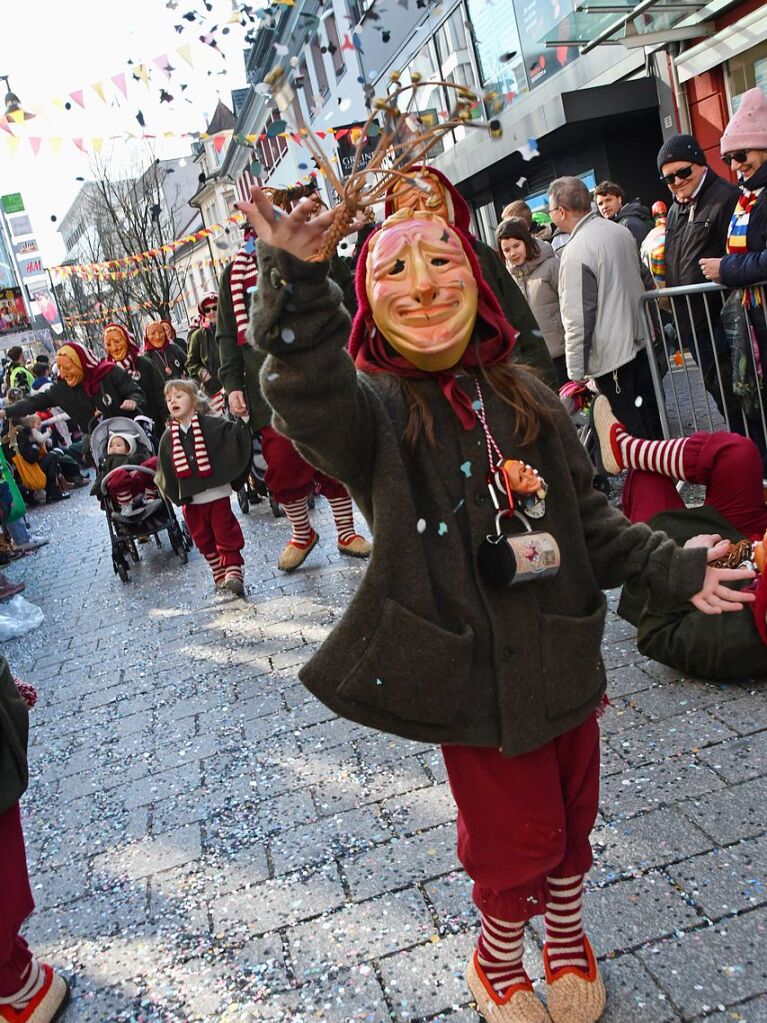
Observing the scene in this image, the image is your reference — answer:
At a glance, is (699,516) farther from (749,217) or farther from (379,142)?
(379,142)

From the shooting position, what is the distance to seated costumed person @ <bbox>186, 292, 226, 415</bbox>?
34.1ft

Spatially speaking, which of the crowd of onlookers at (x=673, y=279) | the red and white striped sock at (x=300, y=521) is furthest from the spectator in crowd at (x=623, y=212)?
the red and white striped sock at (x=300, y=521)

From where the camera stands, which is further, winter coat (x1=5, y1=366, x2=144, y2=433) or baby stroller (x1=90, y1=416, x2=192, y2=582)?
winter coat (x1=5, y1=366, x2=144, y2=433)

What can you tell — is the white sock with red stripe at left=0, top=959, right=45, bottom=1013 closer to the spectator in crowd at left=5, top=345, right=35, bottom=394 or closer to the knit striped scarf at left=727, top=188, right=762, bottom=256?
the knit striped scarf at left=727, top=188, right=762, bottom=256

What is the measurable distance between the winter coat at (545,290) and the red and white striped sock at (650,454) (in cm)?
242

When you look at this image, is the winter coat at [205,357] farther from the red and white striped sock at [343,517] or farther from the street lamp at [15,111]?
the street lamp at [15,111]

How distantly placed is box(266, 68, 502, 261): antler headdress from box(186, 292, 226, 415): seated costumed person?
8387mm

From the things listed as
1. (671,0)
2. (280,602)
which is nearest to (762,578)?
(280,602)

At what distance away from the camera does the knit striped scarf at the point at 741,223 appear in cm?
498

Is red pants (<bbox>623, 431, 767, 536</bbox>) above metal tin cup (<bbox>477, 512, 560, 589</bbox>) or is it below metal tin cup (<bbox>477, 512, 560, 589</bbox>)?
below

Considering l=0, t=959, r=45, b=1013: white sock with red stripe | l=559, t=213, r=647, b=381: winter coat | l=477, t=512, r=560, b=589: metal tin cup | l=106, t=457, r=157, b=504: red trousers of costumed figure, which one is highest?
l=559, t=213, r=647, b=381: winter coat

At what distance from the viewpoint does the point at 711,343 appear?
582 centimetres

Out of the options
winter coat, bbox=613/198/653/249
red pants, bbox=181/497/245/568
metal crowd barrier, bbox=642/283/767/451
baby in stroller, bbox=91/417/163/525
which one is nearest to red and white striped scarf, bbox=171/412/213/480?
red pants, bbox=181/497/245/568

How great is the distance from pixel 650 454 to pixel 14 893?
9.52 feet
